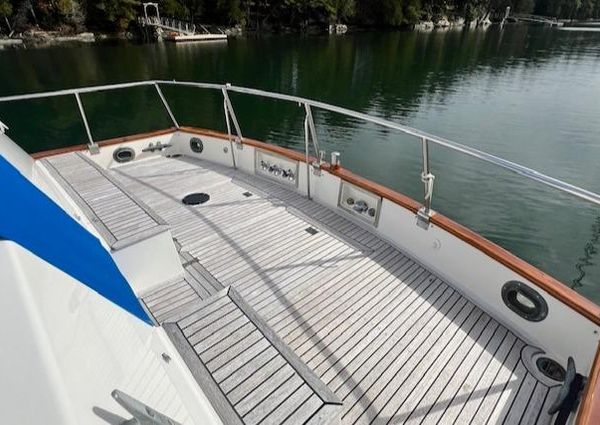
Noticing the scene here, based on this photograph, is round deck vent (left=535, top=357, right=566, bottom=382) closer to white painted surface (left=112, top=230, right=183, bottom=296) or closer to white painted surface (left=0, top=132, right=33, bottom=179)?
white painted surface (left=112, top=230, right=183, bottom=296)

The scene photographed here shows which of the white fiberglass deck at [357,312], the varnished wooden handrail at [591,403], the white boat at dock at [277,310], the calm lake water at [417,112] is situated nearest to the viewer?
the white boat at dock at [277,310]

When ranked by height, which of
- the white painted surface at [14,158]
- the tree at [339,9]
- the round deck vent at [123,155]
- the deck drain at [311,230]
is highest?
the tree at [339,9]

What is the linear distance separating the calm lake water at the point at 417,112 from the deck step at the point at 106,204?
24.5 feet

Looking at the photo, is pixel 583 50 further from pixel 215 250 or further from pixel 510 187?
pixel 215 250

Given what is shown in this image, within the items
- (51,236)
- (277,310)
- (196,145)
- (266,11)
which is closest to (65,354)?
(51,236)

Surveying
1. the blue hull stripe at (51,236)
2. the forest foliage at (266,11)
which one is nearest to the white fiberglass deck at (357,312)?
the blue hull stripe at (51,236)

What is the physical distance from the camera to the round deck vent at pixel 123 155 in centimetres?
611

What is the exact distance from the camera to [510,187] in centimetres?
949

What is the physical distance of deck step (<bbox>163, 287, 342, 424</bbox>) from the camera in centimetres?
197

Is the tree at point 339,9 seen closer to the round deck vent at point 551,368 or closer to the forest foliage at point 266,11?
the forest foliage at point 266,11

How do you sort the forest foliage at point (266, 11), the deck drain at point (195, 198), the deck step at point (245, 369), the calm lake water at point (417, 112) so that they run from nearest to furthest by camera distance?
the deck step at point (245, 369)
the deck drain at point (195, 198)
the calm lake water at point (417, 112)
the forest foliage at point (266, 11)

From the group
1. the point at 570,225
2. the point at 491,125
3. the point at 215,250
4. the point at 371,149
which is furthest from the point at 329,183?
the point at 491,125

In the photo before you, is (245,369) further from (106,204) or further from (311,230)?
(106,204)

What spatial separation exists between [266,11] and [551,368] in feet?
201
